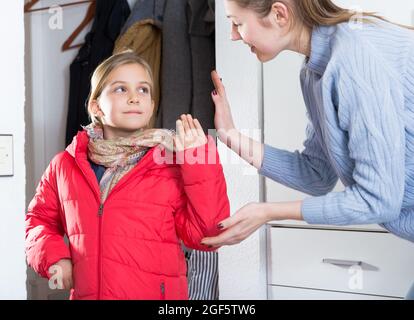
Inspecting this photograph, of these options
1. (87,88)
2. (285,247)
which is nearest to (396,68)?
(285,247)

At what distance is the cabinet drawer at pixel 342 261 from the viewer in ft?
4.08

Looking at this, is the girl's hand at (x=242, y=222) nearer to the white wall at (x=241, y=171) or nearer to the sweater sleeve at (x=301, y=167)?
the sweater sleeve at (x=301, y=167)

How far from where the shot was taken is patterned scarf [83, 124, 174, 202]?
99 centimetres

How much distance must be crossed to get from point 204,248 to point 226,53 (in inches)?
25.6

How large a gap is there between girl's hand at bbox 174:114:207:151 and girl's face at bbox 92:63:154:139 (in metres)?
0.14

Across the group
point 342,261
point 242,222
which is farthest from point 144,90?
point 342,261

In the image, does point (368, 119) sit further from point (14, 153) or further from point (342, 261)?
point (342, 261)

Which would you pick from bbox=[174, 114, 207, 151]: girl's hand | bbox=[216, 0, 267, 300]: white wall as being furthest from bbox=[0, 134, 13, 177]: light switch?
bbox=[216, 0, 267, 300]: white wall

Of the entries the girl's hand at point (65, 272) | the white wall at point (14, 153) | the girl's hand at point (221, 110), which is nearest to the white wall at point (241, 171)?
the girl's hand at point (221, 110)

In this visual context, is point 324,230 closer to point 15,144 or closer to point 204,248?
point 204,248

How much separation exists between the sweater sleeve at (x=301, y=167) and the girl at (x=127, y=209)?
0.13 meters

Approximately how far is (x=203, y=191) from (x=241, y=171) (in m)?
0.51

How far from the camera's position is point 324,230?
4.33ft

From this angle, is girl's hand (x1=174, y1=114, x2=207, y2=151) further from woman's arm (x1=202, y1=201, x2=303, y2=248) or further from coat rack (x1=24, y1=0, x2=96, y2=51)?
coat rack (x1=24, y1=0, x2=96, y2=51)
